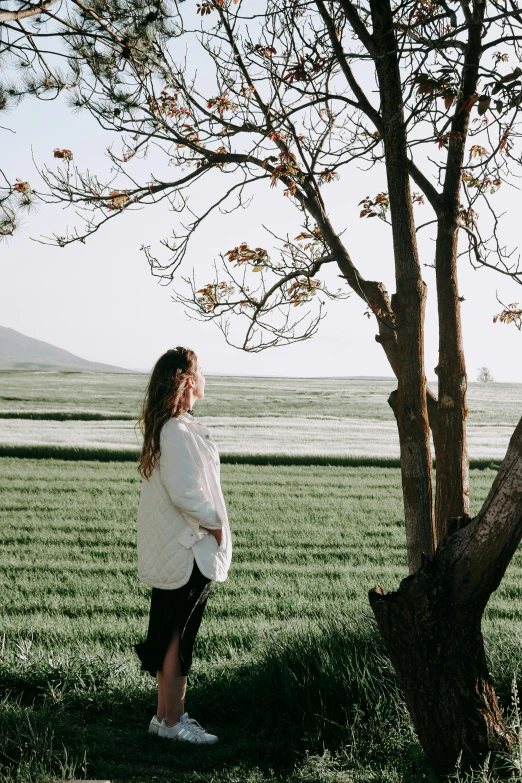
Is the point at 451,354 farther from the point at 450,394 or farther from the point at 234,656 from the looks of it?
the point at 234,656

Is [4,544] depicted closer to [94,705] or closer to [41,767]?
[94,705]

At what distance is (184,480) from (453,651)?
60.5 inches

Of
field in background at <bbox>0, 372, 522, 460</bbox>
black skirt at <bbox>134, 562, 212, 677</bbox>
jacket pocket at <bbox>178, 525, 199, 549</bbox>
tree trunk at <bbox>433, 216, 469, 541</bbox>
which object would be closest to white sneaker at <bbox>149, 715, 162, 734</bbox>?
black skirt at <bbox>134, 562, 212, 677</bbox>

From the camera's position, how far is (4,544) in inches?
388

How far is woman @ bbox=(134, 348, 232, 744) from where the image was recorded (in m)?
3.98

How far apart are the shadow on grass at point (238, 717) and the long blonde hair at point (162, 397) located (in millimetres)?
1435

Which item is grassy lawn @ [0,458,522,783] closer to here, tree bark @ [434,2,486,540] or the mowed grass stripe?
the mowed grass stripe

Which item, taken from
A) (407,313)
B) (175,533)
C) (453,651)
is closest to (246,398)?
(407,313)

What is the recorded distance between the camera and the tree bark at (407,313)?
506 centimetres

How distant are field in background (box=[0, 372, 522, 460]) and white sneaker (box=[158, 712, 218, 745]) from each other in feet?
35.6

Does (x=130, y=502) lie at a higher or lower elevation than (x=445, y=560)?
lower

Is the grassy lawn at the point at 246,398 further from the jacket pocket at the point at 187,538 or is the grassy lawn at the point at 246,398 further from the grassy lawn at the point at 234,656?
the jacket pocket at the point at 187,538

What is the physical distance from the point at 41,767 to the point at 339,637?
2.00 meters

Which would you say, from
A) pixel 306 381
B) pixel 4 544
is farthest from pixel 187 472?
pixel 306 381
